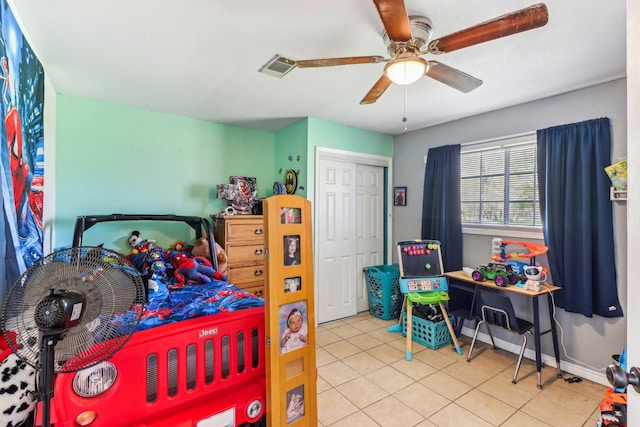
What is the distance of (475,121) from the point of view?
3.18 m

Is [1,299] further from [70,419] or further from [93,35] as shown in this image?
[93,35]

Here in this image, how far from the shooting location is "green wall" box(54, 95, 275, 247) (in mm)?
2754

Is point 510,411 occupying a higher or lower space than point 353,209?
lower

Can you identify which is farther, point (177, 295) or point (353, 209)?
point (353, 209)

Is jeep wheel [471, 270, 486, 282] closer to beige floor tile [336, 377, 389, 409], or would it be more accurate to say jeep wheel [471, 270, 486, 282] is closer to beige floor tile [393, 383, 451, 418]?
beige floor tile [393, 383, 451, 418]

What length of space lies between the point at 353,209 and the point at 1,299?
10.4ft

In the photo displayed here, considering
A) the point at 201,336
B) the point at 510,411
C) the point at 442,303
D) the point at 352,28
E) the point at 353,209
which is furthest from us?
the point at 353,209

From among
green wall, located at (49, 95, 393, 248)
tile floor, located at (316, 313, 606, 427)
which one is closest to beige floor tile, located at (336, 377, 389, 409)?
tile floor, located at (316, 313, 606, 427)

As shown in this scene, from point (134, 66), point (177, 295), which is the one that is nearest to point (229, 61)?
point (134, 66)

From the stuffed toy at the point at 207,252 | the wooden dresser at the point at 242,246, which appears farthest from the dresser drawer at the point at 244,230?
the stuffed toy at the point at 207,252

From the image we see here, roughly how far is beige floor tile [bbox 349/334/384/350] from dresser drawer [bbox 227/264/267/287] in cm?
121

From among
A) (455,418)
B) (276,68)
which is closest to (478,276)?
(455,418)

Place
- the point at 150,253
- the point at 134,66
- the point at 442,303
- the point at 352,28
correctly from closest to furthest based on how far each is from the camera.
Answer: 1. the point at 352,28
2. the point at 134,66
3. the point at 150,253
4. the point at 442,303

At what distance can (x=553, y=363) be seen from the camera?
2594 millimetres
